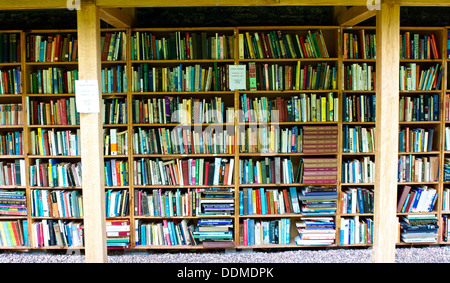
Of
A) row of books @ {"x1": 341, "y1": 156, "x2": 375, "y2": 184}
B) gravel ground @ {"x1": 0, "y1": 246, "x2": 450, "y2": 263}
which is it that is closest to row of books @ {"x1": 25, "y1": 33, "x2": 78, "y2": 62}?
gravel ground @ {"x1": 0, "y1": 246, "x2": 450, "y2": 263}

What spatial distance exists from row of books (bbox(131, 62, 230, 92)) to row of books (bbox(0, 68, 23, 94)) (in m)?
1.33

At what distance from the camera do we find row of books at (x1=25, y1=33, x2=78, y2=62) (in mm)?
3963

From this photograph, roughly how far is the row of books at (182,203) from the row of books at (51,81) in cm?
151

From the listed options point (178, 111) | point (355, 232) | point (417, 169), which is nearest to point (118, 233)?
point (178, 111)

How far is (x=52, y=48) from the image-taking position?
399cm

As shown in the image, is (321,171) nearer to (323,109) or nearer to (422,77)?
(323,109)

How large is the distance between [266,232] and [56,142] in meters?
2.72

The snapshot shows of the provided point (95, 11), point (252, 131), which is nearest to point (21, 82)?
point (95, 11)

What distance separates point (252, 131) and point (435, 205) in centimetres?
244

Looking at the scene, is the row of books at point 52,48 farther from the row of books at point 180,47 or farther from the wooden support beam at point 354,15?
the wooden support beam at point 354,15

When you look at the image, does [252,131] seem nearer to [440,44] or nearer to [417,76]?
[417,76]

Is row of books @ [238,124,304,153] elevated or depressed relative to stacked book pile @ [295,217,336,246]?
elevated

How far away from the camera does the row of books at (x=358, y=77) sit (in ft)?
13.1

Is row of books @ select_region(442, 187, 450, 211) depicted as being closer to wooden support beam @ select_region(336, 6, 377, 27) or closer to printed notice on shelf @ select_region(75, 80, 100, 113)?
wooden support beam @ select_region(336, 6, 377, 27)
